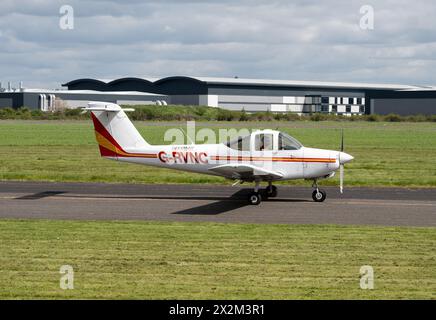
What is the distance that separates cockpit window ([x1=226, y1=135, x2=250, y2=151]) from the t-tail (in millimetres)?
2783

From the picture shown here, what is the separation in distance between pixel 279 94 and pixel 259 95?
13.0 ft

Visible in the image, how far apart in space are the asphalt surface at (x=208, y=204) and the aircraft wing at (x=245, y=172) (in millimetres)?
775

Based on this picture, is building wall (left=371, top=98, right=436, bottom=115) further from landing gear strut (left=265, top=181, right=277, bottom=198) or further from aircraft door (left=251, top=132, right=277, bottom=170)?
aircraft door (left=251, top=132, right=277, bottom=170)

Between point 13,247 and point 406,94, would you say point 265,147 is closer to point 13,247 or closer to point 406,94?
point 13,247

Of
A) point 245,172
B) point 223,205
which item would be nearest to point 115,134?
point 223,205

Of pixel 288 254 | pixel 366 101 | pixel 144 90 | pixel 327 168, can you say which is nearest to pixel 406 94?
pixel 366 101

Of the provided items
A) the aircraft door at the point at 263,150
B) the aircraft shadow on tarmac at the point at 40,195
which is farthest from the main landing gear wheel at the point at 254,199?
the aircraft shadow on tarmac at the point at 40,195

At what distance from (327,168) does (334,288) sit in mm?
11314

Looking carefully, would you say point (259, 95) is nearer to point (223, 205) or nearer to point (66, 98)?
point (66, 98)

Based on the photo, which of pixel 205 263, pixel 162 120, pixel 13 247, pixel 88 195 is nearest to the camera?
pixel 205 263

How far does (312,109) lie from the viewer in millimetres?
135750

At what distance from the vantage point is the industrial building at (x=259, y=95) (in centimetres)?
12438

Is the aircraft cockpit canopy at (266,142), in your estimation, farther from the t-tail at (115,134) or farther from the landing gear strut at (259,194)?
the t-tail at (115,134)

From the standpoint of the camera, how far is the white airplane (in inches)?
910
